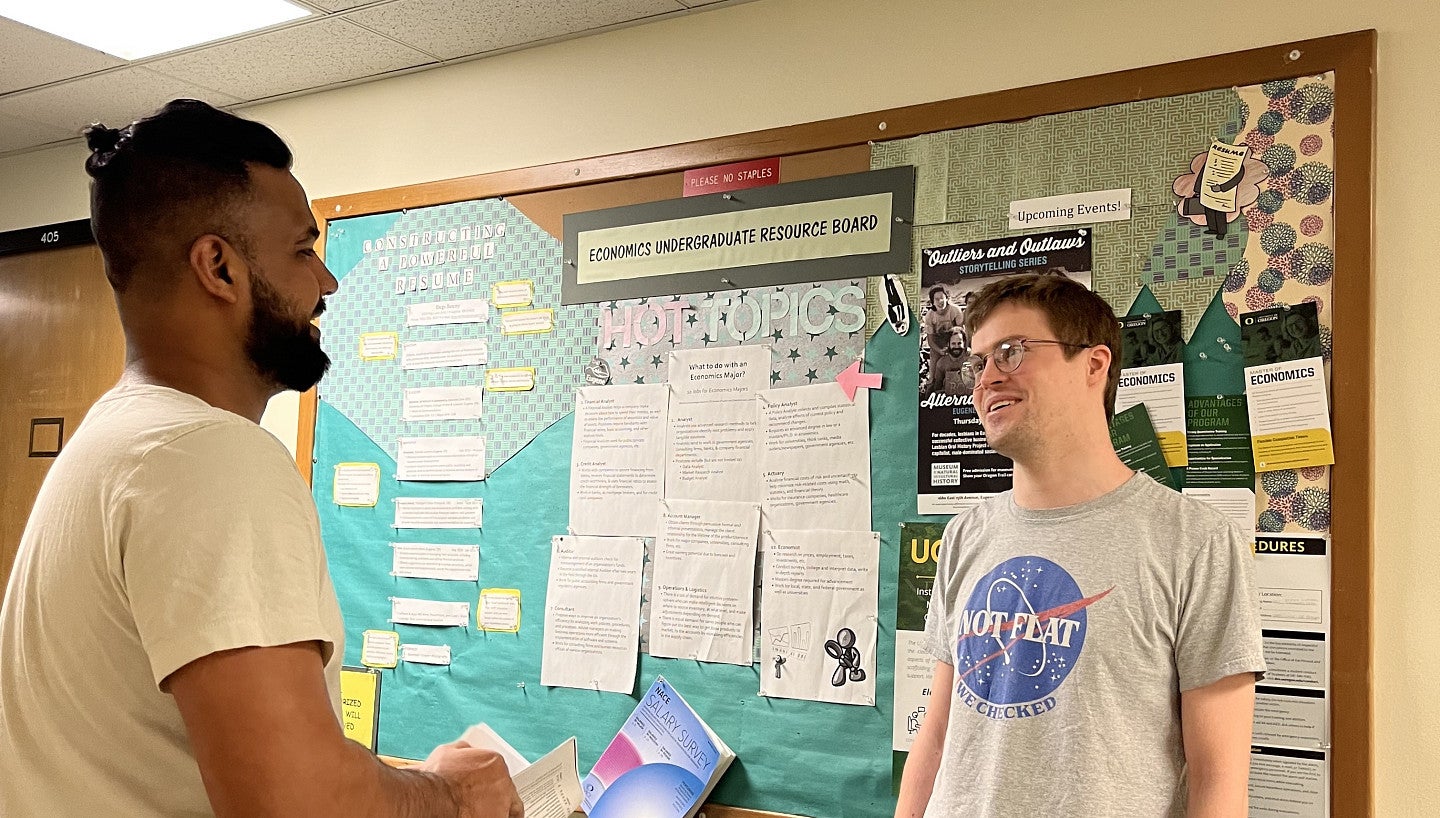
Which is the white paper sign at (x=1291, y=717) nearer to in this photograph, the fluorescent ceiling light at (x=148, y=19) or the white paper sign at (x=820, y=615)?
the white paper sign at (x=820, y=615)

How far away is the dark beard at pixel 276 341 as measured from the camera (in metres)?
1.19

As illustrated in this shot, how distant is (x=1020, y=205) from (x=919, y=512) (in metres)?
0.61

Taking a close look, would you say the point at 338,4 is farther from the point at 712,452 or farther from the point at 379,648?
the point at 379,648

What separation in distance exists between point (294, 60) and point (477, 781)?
2.44 metres

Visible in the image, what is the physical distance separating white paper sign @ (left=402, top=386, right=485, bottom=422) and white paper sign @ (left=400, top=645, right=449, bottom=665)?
1.83 feet

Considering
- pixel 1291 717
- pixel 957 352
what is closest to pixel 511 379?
pixel 957 352

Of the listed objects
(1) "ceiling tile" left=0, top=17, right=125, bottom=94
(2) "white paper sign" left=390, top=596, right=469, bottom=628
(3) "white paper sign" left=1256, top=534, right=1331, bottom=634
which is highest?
(1) "ceiling tile" left=0, top=17, right=125, bottom=94

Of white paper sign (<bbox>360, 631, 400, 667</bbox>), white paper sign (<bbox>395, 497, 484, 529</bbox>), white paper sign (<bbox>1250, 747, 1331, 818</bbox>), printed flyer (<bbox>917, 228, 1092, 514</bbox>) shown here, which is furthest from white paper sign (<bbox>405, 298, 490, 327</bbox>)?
white paper sign (<bbox>1250, 747, 1331, 818</bbox>)

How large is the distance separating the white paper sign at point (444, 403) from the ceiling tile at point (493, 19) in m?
0.85

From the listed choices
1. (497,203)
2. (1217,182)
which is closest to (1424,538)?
(1217,182)

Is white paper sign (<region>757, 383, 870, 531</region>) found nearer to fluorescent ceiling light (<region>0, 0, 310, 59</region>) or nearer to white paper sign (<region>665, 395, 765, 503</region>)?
white paper sign (<region>665, 395, 765, 503</region>)

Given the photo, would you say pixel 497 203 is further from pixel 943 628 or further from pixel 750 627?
pixel 943 628

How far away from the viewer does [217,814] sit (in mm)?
940

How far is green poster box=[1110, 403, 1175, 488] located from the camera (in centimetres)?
202
